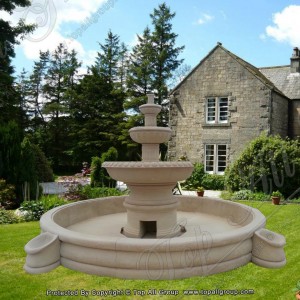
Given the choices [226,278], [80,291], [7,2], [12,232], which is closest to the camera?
[80,291]

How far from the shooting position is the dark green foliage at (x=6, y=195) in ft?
41.1

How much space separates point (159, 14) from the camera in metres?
36.6

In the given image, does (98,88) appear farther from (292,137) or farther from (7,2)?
(292,137)

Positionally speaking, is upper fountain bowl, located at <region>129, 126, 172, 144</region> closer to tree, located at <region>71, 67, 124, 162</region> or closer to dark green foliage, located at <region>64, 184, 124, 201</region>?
dark green foliage, located at <region>64, 184, 124, 201</region>

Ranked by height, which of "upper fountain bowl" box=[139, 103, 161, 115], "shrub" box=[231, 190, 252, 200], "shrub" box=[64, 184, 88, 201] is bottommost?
"shrub" box=[231, 190, 252, 200]

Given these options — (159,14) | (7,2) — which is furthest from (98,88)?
(7,2)

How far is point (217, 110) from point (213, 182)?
5.05m

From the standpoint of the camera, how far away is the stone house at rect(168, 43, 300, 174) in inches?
782

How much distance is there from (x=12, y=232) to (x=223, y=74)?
16.9m

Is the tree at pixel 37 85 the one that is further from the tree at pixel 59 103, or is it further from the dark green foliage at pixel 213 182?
the dark green foliage at pixel 213 182

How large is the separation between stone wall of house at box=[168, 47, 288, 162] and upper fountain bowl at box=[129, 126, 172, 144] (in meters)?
14.8

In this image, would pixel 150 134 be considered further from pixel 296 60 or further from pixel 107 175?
pixel 296 60

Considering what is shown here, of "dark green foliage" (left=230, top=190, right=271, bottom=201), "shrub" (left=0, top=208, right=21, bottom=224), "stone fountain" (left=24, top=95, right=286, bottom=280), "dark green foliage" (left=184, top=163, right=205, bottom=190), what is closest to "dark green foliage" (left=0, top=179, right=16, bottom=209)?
"shrub" (left=0, top=208, right=21, bottom=224)

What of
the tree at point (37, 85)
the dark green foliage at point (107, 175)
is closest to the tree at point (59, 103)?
the tree at point (37, 85)
